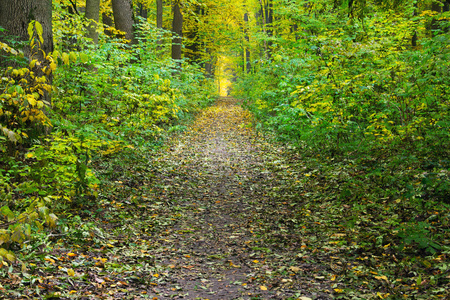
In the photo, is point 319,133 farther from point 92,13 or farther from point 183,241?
point 92,13

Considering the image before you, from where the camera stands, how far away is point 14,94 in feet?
11.3

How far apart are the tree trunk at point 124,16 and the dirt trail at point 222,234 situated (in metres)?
4.21

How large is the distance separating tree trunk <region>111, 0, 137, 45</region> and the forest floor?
502 centimetres

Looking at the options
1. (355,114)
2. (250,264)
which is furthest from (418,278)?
(355,114)

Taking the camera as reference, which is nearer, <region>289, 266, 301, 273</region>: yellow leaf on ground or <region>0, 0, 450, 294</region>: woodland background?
<region>0, 0, 450, 294</region>: woodland background

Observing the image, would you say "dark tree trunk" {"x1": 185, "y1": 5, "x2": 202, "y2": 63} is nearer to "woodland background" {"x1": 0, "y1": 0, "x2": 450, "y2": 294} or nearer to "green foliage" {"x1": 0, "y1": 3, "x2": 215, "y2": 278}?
"green foliage" {"x1": 0, "y1": 3, "x2": 215, "y2": 278}

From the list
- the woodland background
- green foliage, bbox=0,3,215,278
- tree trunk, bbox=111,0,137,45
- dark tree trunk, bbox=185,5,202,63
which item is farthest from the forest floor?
dark tree trunk, bbox=185,5,202,63

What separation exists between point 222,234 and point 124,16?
8.55 metres

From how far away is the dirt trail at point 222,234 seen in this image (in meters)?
3.70

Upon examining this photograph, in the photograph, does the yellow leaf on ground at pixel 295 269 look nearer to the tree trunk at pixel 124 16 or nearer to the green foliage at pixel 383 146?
the green foliage at pixel 383 146

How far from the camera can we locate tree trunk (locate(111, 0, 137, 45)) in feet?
34.3

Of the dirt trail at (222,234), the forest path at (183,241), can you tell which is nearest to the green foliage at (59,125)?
the forest path at (183,241)

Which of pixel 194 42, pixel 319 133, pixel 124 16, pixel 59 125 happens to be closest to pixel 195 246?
pixel 59 125

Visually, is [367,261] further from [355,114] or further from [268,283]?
[355,114]
